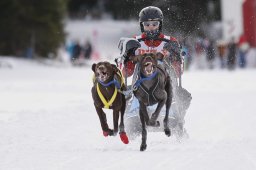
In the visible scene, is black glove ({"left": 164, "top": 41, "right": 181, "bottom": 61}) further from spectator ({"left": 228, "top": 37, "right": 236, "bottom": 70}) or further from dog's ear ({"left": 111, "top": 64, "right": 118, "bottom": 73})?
spectator ({"left": 228, "top": 37, "right": 236, "bottom": 70})

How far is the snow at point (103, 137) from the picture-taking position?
7.88 meters

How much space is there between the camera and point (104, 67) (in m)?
8.84

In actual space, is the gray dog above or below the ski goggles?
below

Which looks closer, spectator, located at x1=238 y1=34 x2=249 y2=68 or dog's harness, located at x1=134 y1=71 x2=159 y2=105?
dog's harness, located at x1=134 y1=71 x2=159 y2=105

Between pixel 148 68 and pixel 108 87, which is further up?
pixel 148 68

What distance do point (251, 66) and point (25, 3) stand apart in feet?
42.7

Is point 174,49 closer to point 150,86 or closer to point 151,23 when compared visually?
point 151,23

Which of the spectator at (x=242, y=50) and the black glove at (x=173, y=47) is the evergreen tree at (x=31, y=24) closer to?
the spectator at (x=242, y=50)

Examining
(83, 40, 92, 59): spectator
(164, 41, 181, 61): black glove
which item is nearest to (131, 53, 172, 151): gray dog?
(164, 41, 181, 61): black glove

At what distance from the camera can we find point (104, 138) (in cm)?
1070

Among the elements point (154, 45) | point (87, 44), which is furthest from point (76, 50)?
point (154, 45)

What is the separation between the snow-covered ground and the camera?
310 inches

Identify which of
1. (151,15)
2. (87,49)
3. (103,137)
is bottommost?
(87,49)

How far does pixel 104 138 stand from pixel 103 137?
127mm
